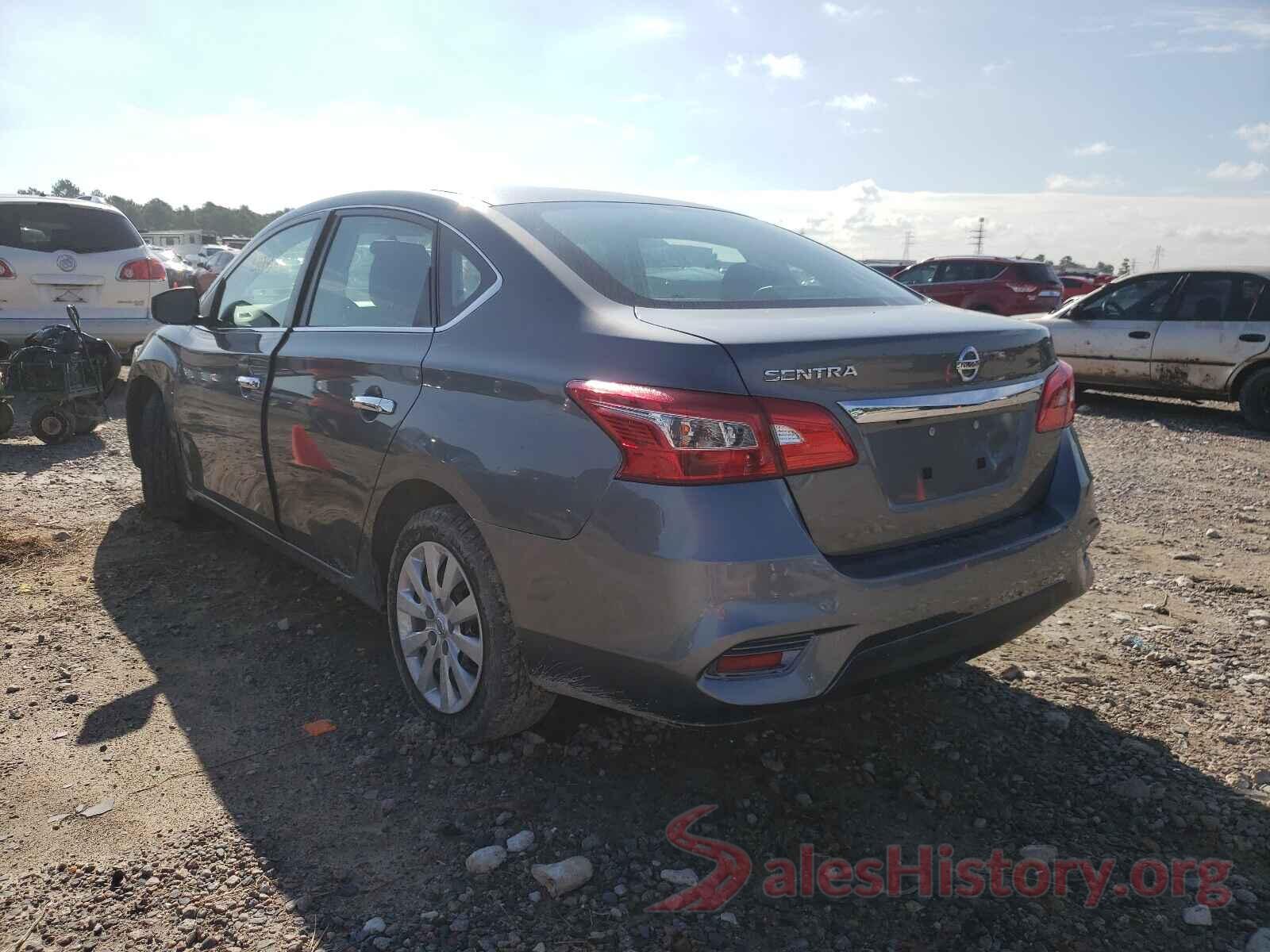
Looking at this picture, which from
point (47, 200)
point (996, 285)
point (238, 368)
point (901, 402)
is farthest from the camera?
point (996, 285)

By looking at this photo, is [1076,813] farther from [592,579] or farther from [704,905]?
[592,579]

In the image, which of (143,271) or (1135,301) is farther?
(1135,301)

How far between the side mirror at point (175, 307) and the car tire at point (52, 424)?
333cm

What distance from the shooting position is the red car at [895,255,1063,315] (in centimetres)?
1708

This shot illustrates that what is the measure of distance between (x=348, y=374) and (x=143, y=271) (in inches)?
287

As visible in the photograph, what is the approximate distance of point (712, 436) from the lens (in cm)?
218

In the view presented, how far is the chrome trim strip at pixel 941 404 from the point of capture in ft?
7.63

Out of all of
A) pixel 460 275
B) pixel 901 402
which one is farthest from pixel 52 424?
pixel 901 402

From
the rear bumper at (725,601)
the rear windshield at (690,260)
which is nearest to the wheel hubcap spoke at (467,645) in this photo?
the rear bumper at (725,601)

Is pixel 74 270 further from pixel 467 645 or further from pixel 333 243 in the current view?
pixel 467 645

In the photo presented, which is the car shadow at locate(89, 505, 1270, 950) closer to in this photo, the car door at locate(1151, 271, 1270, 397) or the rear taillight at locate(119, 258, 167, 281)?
the rear taillight at locate(119, 258, 167, 281)

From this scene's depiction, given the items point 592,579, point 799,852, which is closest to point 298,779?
point 592,579

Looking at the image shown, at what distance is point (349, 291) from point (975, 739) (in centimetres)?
254

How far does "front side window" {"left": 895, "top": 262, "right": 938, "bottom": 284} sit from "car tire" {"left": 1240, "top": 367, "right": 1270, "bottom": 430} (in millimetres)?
9332
